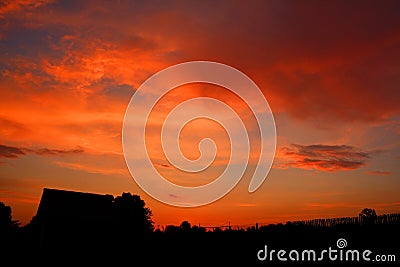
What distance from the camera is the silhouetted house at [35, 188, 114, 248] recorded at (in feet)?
114

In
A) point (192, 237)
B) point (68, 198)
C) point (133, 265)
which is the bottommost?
point (133, 265)

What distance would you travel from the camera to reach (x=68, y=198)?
38.6 metres

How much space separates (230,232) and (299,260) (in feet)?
26.7

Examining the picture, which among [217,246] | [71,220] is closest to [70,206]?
[71,220]

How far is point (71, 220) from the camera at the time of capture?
117ft

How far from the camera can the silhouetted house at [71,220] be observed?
3462 centimetres

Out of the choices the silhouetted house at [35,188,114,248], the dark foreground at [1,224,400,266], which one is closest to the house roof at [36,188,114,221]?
the silhouetted house at [35,188,114,248]

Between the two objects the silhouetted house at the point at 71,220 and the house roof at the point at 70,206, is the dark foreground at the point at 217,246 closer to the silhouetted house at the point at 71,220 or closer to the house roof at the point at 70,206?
the silhouetted house at the point at 71,220

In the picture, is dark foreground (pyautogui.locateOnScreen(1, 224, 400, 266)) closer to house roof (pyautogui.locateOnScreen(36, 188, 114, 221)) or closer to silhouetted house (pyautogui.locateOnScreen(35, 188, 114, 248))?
silhouetted house (pyautogui.locateOnScreen(35, 188, 114, 248))

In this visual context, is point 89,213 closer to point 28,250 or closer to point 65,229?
point 65,229

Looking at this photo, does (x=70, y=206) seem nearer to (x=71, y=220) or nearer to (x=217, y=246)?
(x=71, y=220)

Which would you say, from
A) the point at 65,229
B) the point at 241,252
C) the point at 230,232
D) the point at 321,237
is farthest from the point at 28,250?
the point at 321,237

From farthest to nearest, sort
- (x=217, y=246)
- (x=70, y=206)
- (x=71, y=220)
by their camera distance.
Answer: (x=70, y=206) < (x=71, y=220) < (x=217, y=246)

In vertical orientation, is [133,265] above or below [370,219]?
below
